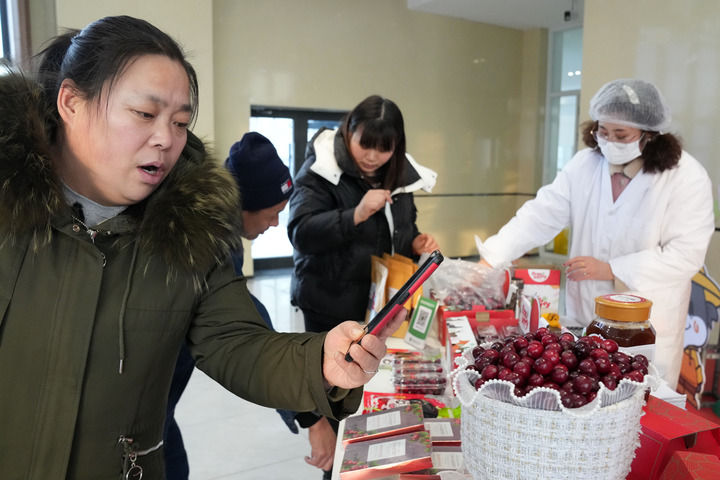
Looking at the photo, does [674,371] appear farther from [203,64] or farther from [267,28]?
[267,28]

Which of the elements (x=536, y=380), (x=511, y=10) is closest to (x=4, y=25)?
(x=536, y=380)

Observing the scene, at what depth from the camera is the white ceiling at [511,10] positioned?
24.9 ft

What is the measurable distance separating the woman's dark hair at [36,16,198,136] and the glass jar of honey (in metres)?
0.99

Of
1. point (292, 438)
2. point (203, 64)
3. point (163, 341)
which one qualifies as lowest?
point (292, 438)

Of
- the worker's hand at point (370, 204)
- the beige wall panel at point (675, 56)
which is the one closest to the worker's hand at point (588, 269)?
the worker's hand at point (370, 204)

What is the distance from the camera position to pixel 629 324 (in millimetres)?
1195

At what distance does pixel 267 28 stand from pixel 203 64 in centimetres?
108

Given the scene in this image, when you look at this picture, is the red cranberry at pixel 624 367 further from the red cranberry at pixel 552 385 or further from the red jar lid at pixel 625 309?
the red jar lid at pixel 625 309

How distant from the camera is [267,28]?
23.0 feet

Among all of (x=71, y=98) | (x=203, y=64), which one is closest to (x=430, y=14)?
(x=203, y=64)

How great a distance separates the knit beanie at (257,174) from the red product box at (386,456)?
960 millimetres

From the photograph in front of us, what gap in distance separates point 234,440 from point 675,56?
3974mm

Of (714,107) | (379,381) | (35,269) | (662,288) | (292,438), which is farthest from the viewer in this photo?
(714,107)

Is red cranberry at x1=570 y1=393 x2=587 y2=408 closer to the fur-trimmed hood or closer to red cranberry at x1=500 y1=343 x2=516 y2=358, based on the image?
red cranberry at x1=500 y1=343 x2=516 y2=358
